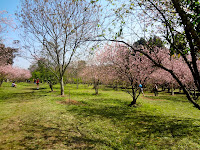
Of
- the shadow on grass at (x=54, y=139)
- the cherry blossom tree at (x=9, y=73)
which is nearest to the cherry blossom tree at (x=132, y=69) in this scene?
the shadow on grass at (x=54, y=139)

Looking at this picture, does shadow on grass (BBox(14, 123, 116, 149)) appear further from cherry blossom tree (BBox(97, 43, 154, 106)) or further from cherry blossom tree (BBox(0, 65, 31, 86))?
cherry blossom tree (BBox(0, 65, 31, 86))

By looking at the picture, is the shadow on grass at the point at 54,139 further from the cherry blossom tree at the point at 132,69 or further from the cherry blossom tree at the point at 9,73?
the cherry blossom tree at the point at 9,73

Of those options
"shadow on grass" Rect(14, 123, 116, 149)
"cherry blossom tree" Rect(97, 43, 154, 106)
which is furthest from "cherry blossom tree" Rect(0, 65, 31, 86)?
"shadow on grass" Rect(14, 123, 116, 149)

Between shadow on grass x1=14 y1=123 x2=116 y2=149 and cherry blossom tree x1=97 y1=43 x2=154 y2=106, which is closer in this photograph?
shadow on grass x1=14 y1=123 x2=116 y2=149

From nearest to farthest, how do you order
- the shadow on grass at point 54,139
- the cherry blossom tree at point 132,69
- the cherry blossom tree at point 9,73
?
the shadow on grass at point 54,139, the cherry blossom tree at point 132,69, the cherry blossom tree at point 9,73

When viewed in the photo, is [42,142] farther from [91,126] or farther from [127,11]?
[127,11]

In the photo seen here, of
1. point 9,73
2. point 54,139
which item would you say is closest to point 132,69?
point 54,139

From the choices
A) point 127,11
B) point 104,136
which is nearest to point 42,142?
point 104,136

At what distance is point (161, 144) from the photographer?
5191mm

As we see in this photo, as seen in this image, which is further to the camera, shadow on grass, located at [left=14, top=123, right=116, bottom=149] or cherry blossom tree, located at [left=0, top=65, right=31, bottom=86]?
cherry blossom tree, located at [left=0, top=65, right=31, bottom=86]

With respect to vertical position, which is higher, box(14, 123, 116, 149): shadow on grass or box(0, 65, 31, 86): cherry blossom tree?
box(0, 65, 31, 86): cherry blossom tree

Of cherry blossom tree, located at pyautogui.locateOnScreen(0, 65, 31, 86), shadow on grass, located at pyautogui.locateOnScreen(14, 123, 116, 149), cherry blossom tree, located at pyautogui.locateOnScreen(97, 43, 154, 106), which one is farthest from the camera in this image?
cherry blossom tree, located at pyautogui.locateOnScreen(0, 65, 31, 86)

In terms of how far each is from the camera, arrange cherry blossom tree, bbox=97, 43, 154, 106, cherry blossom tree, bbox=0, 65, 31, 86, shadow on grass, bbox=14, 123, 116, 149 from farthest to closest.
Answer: cherry blossom tree, bbox=0, 65, 31, 86
cherry blossom tree, bbox=97, 43, 154, 106
shadow on grass, bbox=14, 123, 116, 149

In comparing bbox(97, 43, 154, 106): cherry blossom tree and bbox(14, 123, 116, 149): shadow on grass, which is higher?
bbox(97, 43, 154, 106): cherry blossom tree
